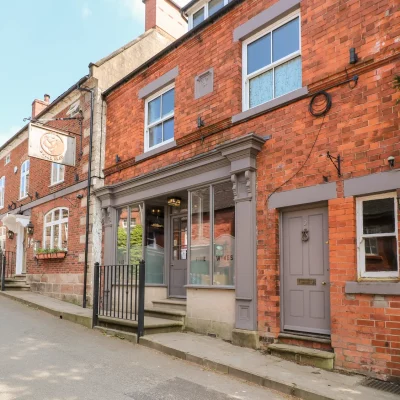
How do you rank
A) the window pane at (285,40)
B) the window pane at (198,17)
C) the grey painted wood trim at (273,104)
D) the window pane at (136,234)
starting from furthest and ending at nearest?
1. the window pane at (198,17)
2. the window pane at (136,234)
3. the window pane at (285,40)
4. the grey painted wood trim at (273,104)

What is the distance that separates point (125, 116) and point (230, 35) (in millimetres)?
3785

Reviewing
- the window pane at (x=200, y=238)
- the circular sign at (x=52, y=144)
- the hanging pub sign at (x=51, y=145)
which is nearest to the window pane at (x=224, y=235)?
the window pane at (x=200, y=238)

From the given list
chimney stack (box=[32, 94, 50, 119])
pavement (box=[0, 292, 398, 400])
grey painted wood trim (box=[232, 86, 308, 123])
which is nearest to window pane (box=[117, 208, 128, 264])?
pavement (box=[0, 292, 398, 400])

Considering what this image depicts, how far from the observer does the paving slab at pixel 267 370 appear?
461 centimetres

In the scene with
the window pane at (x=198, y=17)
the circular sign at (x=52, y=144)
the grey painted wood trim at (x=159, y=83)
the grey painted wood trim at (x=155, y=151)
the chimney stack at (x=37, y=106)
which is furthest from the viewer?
the chimney stack at (x=37, y=106)

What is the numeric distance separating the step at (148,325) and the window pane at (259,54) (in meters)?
4.88

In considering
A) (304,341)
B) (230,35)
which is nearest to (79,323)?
(304,341)

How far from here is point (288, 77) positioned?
6.90m

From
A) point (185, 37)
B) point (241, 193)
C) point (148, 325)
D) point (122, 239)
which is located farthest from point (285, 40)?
point (122, 239)

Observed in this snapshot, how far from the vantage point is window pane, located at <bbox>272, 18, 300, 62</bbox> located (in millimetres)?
6867

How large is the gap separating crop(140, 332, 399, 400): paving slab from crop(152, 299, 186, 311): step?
141cm

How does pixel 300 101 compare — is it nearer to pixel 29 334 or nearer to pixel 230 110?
pixel 230 110

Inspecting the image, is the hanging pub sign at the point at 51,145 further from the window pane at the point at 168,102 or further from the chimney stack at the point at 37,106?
the chimney stack at the point at 37,106

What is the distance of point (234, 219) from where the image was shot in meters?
7.26
